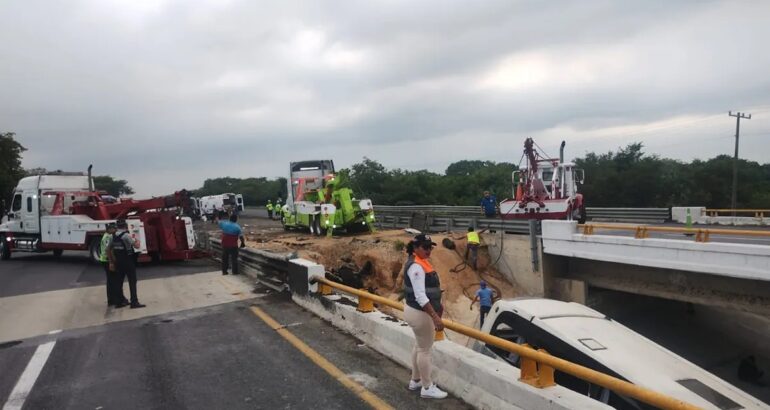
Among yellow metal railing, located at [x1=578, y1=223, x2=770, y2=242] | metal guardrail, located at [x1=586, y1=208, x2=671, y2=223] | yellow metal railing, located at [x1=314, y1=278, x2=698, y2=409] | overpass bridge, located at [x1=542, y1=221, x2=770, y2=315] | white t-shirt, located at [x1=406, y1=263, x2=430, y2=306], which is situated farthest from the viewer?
metal guardrail, located at [x1=586, y1=208, x2=671, y2=223]

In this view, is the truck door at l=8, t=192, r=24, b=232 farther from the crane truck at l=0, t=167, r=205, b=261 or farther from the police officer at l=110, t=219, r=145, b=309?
the police officer at l=110, t=219, r=145, b=309

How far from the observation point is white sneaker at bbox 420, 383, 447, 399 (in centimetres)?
506

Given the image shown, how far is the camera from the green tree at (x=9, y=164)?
46.3 metres

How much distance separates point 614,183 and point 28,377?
46.3 meters

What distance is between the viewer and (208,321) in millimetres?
8617

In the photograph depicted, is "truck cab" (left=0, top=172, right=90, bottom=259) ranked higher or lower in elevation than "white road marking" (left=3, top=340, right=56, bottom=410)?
higher

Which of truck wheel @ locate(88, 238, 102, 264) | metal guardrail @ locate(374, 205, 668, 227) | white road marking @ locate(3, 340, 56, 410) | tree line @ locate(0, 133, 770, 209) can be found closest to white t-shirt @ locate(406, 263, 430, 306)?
white road marking @ locate(3, 340, 56, 410)

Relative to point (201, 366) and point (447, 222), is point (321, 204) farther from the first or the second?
point (201, 366)

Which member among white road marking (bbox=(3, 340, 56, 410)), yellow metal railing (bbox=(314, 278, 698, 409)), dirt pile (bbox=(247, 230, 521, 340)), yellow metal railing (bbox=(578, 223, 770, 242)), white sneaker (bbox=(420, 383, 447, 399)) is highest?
yellow metal railing (bbox=(578, 223, 770, 242))

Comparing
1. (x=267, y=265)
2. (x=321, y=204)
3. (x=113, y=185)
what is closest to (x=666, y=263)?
(x=267, y=265)

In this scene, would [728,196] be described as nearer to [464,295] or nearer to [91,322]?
[464,295]

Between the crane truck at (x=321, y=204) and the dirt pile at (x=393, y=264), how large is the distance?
4.66 ft

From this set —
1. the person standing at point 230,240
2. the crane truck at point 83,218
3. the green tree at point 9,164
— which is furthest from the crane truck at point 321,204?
the green tree at point 9,164

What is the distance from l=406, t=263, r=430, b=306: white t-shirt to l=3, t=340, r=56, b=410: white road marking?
3.95 m
